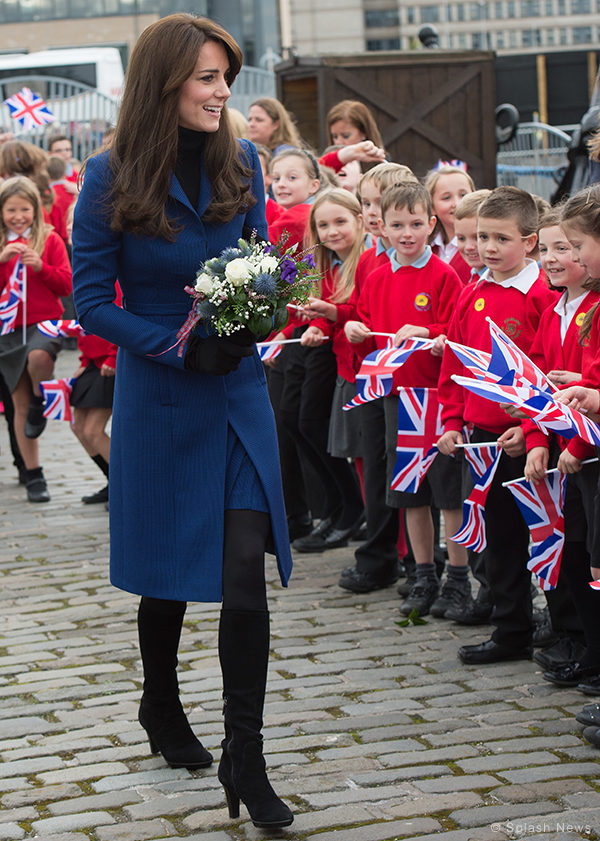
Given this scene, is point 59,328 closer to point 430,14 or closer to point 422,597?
point 422,597

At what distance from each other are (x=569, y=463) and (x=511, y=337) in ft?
2.53

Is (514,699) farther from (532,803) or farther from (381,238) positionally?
(381,238)

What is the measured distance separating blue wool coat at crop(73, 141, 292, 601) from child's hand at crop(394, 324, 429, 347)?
1.76 metres

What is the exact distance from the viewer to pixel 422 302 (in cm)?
524

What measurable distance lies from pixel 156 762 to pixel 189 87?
7.09 feet

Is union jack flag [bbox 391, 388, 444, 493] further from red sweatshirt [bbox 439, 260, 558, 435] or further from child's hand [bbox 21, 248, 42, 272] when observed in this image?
child's hand [bbox 21, 248, 42, 272]

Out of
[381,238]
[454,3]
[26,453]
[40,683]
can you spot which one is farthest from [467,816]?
[454,3]

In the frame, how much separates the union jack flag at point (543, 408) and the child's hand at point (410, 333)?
4.33 feet

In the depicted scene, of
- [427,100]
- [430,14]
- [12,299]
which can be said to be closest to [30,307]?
[12,299]

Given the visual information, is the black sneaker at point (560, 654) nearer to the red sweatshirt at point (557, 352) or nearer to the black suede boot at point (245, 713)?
the red sweatshirt at point (557, 352)

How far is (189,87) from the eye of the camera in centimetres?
326

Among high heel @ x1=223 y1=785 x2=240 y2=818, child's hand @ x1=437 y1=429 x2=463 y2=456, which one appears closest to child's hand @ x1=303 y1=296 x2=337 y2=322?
child's hand @ x1=437 y1=429 x2=463 y2=456

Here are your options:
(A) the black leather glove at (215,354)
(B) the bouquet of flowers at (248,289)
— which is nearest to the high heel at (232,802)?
(A) the black leather glove at (215,354)

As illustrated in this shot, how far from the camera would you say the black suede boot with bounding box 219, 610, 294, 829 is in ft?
10.3
